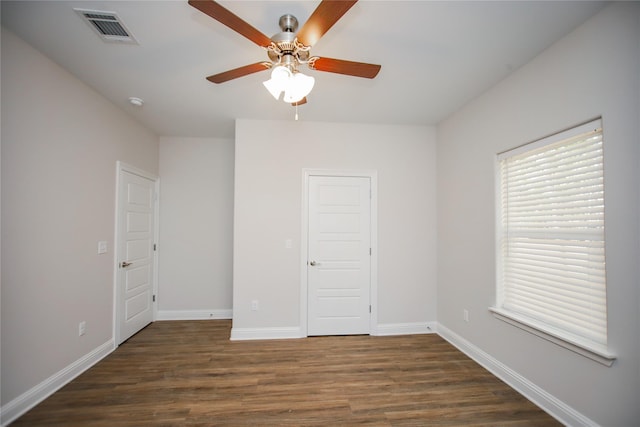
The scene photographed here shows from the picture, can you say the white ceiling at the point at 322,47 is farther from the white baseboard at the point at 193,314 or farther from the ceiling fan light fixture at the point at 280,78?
the white baseboard at the point at 193,314

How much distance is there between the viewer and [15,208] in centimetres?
176

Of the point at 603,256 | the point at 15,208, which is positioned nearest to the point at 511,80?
the point at 603,256

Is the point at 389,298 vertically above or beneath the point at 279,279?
beneath

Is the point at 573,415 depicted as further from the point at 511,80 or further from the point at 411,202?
the point at 511,80

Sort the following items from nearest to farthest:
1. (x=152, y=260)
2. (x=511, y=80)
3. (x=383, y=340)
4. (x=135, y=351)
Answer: (x=511, y=80) < (x=135, y=351) < (x=383, y=340) < (x=152, y=260)

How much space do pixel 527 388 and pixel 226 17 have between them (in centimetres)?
319

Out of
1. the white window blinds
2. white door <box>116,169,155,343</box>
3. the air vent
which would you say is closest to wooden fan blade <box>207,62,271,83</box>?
the air vent

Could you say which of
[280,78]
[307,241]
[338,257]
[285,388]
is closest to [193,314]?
[307,241]

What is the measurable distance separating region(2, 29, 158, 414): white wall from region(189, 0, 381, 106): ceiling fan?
145cm

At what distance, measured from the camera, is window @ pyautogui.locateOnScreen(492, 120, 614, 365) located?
1617mm

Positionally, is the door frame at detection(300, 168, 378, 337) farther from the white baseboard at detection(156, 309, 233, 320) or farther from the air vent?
the air vent

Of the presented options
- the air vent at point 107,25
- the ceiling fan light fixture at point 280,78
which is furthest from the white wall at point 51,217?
the ceiling fan light fixture at point 280,78

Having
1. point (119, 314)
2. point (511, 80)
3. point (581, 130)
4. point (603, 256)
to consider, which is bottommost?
point (119, 314)

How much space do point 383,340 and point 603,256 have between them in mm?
2160
